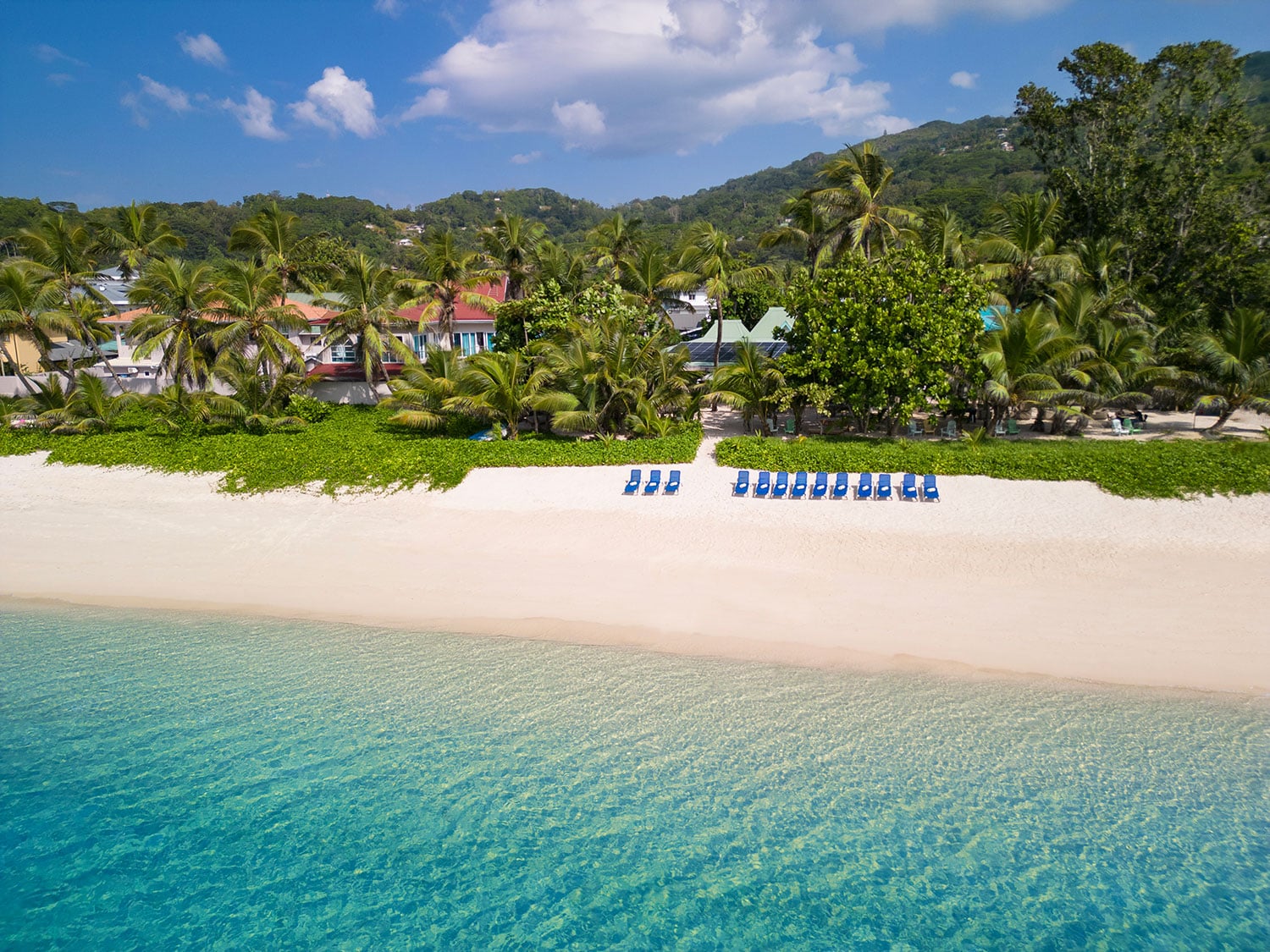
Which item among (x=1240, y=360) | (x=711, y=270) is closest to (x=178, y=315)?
(x=711, y=270)

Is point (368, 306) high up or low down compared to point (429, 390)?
up

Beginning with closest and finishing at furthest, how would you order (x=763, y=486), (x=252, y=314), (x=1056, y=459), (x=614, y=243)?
(x=1056, y=459)
(x=763, y=486)
(x=252, y=314)
(x=614, y=243)

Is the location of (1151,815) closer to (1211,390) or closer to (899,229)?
(1211,390)

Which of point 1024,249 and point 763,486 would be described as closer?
point 763,486

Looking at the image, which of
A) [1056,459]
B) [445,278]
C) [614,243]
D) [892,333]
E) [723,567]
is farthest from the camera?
[614,243]

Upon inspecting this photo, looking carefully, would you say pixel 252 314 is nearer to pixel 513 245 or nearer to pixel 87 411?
pixel 87 411

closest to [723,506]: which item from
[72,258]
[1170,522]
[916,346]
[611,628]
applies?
[611,628]
